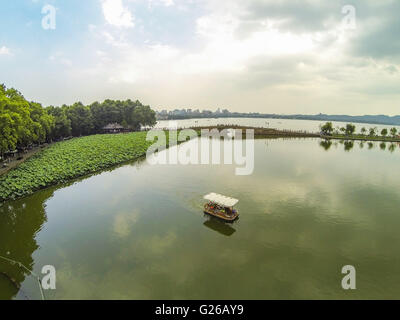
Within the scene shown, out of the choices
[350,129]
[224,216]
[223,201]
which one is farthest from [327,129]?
[224,216]

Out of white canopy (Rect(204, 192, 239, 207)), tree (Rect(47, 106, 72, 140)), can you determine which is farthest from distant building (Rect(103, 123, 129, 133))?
white canopy (Rect(204, 192, 239, 207))

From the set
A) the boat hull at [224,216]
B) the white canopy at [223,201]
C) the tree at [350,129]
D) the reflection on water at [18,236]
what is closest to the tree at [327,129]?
the tree at [350,129]

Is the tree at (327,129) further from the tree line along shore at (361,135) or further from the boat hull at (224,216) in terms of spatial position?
the boat hull at (224,216)

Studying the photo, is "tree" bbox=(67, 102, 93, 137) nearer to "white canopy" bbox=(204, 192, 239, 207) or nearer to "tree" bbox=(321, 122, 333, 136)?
"white canopy" bbox=(204, 192, 239, 207)
